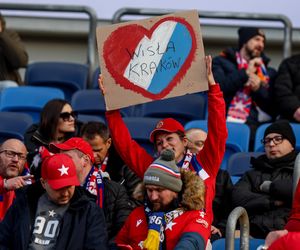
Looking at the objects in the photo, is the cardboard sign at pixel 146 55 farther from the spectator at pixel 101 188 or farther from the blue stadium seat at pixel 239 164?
the blue stadium seat at pixel 239 164

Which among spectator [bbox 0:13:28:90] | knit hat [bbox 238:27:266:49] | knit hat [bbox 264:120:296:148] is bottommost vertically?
knit hat [bbox 264:120:296:148]

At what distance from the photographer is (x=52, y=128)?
388 inches

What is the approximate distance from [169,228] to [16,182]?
4.22ft

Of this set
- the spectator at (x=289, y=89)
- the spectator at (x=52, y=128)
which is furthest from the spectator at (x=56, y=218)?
the spectator at (x=289, y=89)

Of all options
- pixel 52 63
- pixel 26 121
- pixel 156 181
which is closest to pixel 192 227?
pixel 156 181

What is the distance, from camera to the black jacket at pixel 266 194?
28.4 ft

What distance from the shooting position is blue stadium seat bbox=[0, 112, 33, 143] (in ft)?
35.1

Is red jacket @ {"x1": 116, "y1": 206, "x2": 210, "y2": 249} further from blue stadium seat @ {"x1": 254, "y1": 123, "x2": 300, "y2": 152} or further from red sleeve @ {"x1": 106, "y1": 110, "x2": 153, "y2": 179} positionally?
blue stadium seat @ {"x1": 254, "y1": 123, "x2": 300, "y2": 152}

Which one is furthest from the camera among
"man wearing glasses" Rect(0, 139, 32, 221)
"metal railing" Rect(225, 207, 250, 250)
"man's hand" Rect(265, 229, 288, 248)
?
"man wearing glasses" Rect(0, 139, 32, 221)

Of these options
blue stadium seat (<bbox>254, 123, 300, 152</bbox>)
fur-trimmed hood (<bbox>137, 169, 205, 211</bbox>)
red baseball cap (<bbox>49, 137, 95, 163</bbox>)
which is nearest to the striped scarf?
red baseball cap (<bbox>49, 137, 95, 163</bbox>)

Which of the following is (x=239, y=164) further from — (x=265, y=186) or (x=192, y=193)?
(x=192, y=193)

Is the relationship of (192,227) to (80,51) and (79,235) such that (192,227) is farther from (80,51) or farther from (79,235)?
(80,51)

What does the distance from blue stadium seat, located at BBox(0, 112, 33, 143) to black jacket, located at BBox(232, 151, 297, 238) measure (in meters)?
2.32

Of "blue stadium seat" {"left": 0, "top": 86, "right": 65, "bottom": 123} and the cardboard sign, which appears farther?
"blue stadium seat" {"left": 0, "top": 86, "right": 65, "bottom": 123}
